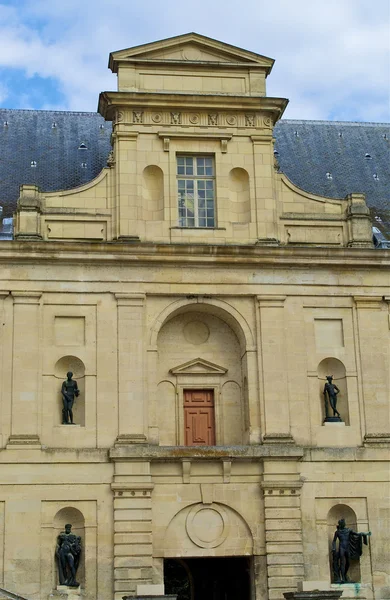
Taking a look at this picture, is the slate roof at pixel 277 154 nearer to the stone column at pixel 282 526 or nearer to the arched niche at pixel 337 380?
the arched niche at pixel 337 380

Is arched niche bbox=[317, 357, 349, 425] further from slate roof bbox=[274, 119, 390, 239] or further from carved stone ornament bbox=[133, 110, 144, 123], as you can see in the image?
carved stone ornament bbox=[133, 110, 144, 123]

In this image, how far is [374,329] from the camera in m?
31.7

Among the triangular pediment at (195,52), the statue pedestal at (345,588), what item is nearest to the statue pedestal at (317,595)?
the statue pedestal at (345,588)

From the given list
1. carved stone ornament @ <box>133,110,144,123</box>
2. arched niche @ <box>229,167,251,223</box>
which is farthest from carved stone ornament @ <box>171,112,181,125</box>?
arched niche @ <box>229,167,251,223</box>

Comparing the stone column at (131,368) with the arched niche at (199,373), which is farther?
the arched niche at (199,373)

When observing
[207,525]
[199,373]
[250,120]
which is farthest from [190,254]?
[207,525]

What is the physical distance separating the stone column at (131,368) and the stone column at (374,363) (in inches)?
260

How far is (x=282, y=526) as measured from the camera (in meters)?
29.3

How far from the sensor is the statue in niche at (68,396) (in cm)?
2975

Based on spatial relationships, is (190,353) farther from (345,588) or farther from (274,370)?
(345,588)

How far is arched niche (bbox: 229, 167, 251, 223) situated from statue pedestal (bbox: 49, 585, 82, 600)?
11964 millimetres

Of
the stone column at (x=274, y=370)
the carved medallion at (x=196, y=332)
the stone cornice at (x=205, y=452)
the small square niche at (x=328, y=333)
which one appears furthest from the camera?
the carved medallion at (x=196, y=332)

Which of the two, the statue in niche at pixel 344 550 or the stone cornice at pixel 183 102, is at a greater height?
the stone cornice at pixel 183 102

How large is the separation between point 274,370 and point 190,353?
2.70 meters
